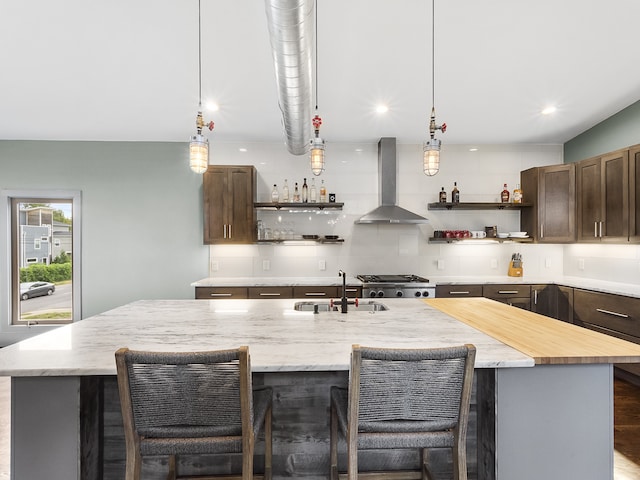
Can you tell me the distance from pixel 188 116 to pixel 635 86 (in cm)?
438

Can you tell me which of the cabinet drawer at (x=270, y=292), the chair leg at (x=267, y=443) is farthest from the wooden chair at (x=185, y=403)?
the cabinet drawer at (x=270, y=292)

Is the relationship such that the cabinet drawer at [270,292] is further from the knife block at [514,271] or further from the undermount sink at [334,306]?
the knife block at [514,271]

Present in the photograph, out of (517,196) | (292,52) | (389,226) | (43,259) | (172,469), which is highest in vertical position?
(292,52)

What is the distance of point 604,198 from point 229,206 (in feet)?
13.6

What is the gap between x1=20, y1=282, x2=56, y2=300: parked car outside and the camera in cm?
456

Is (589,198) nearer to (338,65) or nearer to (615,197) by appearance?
(615,197)

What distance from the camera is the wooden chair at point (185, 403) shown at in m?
1.14

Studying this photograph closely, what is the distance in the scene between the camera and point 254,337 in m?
1.64

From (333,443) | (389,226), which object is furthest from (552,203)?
(333,443)

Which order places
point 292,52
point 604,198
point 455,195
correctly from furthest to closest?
1. point 455,195
2. point 604,198
3. point 292,52

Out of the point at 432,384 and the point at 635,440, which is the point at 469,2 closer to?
the point at 432,384

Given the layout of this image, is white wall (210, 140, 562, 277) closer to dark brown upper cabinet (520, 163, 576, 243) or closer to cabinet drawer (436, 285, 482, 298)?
dark brown upper cabinet (520, 163, 576, 243)

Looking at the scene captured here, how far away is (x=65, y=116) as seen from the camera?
3.72 m

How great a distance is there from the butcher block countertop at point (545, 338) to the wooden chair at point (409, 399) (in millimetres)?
→ 406
